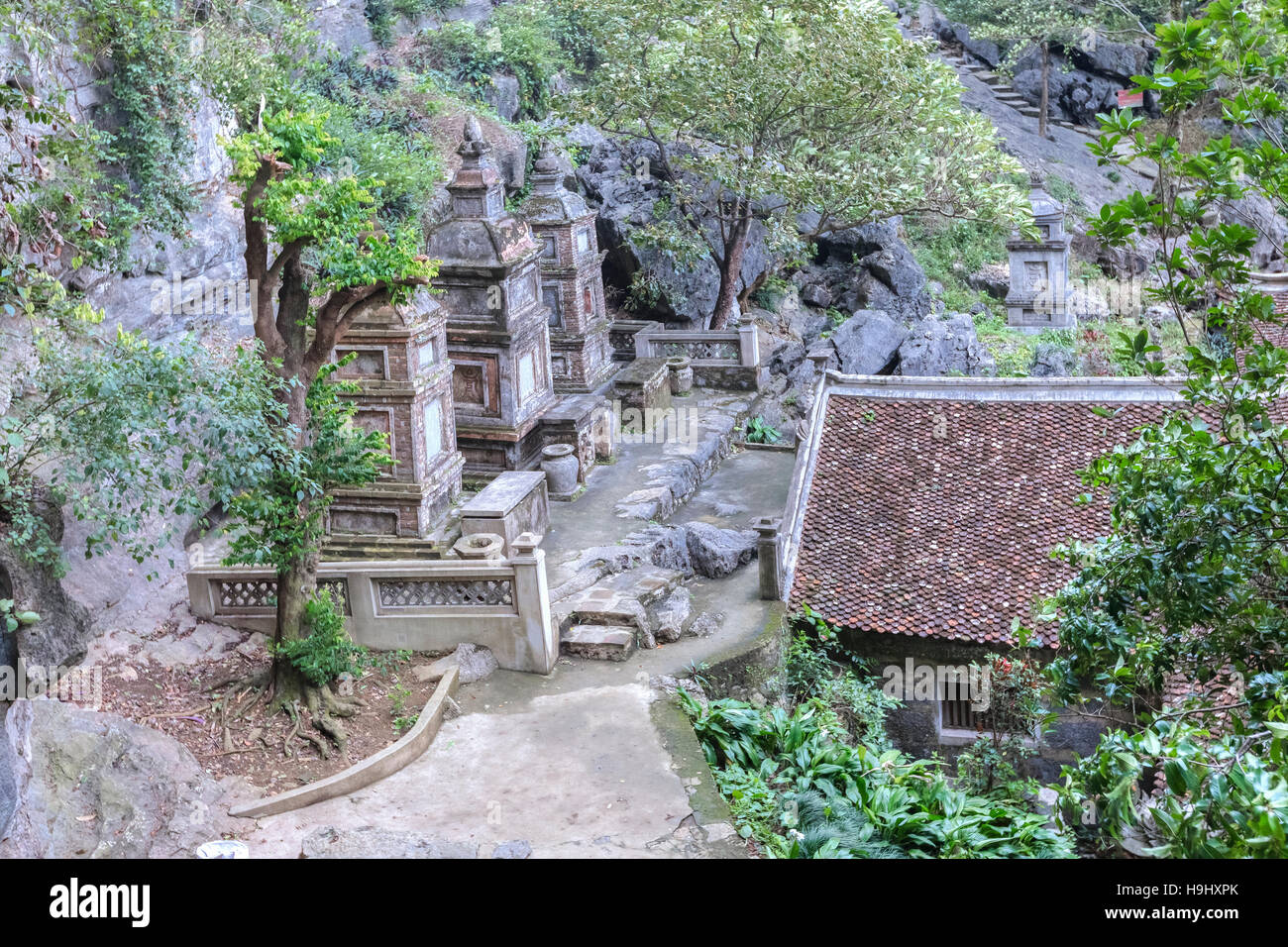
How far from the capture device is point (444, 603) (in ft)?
46.7

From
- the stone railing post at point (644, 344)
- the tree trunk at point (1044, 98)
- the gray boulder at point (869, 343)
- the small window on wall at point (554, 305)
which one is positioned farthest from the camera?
the tree trunk at point (1044, 98)

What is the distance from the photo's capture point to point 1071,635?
823 cm

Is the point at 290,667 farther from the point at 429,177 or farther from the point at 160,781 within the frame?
the point at 429,177

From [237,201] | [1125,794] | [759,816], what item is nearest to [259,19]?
[237,201]

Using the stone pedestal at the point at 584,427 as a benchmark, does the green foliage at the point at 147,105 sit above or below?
above

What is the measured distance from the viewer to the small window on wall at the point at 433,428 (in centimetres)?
1719

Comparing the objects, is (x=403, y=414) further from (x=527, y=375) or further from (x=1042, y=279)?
(x=1042, y=279)

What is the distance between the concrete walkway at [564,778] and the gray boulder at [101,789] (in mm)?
694

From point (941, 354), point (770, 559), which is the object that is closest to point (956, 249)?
point (941, 354)

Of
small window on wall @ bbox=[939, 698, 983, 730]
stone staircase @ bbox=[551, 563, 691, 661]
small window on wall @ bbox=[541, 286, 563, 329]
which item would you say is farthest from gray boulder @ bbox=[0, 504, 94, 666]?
small window on wall @ bbox=[541, 286, 563, 329]

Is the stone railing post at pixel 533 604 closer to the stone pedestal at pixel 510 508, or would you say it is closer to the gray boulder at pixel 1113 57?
the stone pedestal at pixel 510 508

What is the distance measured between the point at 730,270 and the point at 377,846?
65.2ft

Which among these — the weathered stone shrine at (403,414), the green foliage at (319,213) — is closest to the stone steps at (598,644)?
the weathered stone shrine at (403,414)

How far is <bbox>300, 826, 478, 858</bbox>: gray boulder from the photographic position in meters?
9.79
